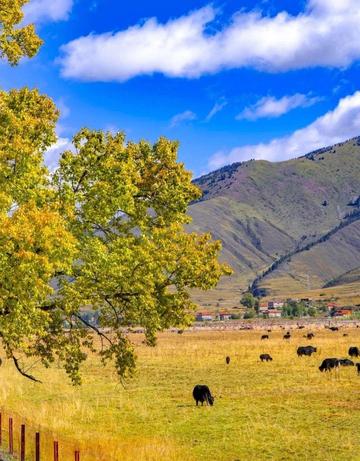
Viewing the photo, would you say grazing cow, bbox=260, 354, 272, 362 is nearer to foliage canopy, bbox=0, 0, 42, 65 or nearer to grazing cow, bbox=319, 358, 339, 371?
grazing cow, bbox=319, 358, 339, 371

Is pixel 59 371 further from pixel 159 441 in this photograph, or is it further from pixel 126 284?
pixel 126 284

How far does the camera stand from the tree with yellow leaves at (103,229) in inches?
696

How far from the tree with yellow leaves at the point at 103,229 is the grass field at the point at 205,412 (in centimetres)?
451

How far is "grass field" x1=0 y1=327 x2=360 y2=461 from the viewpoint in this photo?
2370 centimetres

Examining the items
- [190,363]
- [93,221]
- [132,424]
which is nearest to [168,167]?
[93,221]

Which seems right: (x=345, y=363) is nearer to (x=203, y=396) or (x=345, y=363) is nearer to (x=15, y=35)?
(x=203, y=396)

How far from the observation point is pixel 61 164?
1981cm

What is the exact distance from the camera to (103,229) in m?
20.4

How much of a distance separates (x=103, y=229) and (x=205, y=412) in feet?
48.1

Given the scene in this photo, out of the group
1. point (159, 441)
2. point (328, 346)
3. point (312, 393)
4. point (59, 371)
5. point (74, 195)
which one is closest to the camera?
point (74, 195)

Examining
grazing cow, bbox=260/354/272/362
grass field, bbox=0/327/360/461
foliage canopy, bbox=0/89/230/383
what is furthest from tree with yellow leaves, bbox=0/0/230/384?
grazing cow, bbox=260/354/272/362

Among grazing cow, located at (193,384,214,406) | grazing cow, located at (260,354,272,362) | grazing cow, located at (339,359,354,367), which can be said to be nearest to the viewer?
grazing cow, located at (193,384,214,406)

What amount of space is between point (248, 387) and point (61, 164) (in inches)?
953

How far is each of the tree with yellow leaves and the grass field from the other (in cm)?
451
